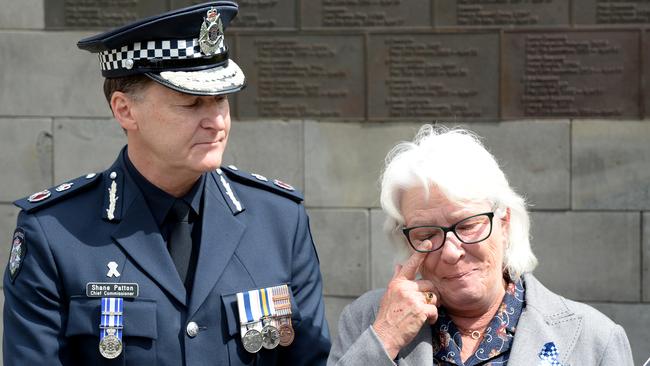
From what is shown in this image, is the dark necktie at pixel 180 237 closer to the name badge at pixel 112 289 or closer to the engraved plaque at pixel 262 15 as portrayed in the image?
the name badge at pixel 112 289

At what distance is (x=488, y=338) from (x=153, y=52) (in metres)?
1.26

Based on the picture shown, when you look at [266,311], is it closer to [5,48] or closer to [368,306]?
[368,306]

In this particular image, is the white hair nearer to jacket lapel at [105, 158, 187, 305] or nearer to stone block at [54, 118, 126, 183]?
jacket lapel at [105, 158, 187, 305]

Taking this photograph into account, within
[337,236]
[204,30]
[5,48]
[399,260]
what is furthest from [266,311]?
[5,48]

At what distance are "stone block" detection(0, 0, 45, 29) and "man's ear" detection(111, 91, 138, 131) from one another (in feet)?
12.0

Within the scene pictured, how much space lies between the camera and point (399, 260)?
11.1ft

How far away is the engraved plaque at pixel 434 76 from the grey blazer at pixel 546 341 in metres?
3.29

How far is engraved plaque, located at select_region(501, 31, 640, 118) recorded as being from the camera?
6.38 m

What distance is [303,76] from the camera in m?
6.55

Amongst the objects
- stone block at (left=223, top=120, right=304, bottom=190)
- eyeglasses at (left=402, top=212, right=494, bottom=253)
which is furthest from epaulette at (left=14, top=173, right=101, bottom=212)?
stone block at (left=223, top=120, right=304, bottom=190)

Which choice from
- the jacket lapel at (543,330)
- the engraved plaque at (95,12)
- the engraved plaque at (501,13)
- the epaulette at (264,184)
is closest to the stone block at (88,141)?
the engraved plaque at (95,12)

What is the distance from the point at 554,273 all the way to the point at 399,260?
335 cm

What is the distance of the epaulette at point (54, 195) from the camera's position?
3.32 metres

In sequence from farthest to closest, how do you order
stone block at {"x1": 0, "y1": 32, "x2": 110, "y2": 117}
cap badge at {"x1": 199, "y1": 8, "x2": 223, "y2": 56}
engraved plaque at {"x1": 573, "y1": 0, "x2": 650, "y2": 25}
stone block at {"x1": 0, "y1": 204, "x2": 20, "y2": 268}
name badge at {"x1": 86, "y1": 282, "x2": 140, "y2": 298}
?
stone block at {"x1": 0, "y1": 204, "x2": 20, "y2": 268}
stone block at {"x1": 0, "y1": 32, "x2": 110, "y2": 117}
engraved plaque at {"x1": 573, "y1": 0, "x2": 650, "y2": 25}
cap badge at {"x1": 199, "y1": 8, "x2": 223, "y2": 56}
name badge at {"x1": 86, "y1": 282, "x2": 140, "y2": 298}
